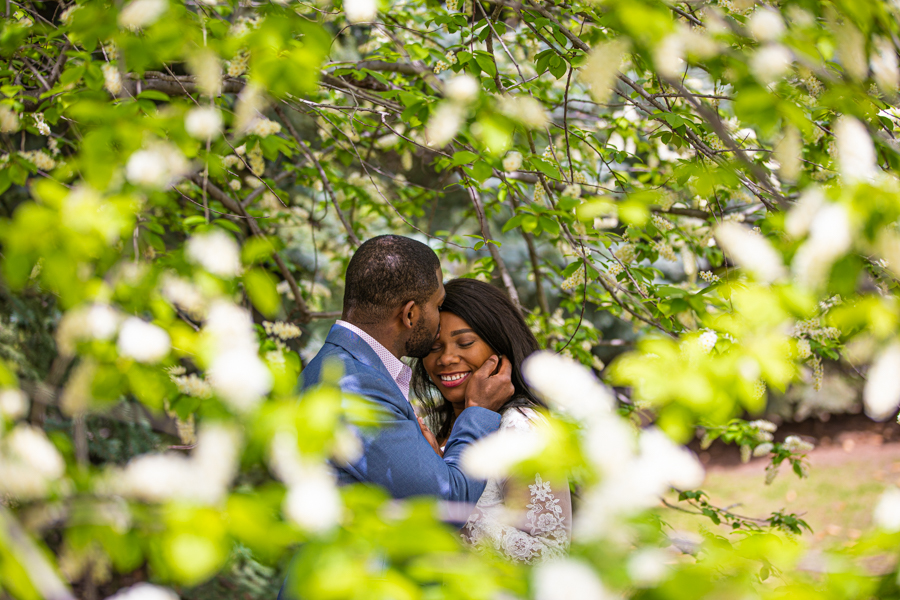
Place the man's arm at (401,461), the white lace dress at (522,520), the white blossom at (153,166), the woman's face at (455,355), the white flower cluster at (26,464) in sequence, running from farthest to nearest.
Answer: the woman's face at (455,355)
the white lace dress at (522,520)
the man's arm at (401,461)
the white blossom at (153,166)
the white flower cluster at (26,464)

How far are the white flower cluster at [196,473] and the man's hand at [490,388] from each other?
4.79 ft

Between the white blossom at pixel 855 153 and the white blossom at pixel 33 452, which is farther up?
the white blossom at pixel 855 153

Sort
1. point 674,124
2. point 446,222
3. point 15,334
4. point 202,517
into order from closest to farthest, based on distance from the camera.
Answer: point 202,517
point 674,124
point 15,334
point 446,222

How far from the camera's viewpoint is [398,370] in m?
2.09

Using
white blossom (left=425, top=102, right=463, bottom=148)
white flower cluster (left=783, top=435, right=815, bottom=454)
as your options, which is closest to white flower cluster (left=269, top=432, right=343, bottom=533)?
white blossom (left=425, top=102, right=463, bottom=148)

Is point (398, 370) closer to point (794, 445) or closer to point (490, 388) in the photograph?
point (490, 388)

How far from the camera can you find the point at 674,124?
1.88 meters

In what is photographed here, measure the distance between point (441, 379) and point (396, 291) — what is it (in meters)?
0.42

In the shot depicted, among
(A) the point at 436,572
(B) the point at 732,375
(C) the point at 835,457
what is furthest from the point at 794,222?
(C) the point at 835,457

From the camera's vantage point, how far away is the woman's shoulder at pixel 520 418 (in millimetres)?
1950

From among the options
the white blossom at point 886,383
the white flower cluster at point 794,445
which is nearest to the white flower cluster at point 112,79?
the white blossom at point 886,383

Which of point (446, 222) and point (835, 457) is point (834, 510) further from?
point (446, 222)

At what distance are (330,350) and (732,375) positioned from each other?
1382 millimetres

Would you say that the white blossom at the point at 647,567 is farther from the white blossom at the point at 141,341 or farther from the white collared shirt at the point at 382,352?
the white collared shirt at the point at 382,352
